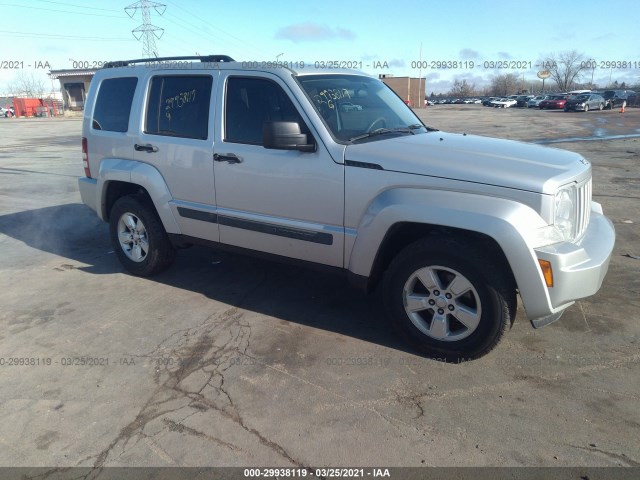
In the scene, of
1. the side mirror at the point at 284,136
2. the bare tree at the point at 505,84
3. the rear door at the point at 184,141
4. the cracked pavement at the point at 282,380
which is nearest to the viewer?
the cracked pavement at the point at 282,380

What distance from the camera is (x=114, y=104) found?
5156 mm

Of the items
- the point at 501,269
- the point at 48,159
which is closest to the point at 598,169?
the point at 501,269

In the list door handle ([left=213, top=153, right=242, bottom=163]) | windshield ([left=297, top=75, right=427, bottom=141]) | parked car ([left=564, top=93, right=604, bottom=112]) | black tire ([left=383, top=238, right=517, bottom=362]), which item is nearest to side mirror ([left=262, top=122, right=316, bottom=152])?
Result: windshield ([left=297, top=75, right=427, bottom=141])

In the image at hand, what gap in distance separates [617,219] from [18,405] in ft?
23.8

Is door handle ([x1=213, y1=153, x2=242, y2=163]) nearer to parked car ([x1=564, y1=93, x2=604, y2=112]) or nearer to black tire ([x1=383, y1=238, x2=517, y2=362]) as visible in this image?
black tire ([x1=383, y1=238, x2=517, y2=362])

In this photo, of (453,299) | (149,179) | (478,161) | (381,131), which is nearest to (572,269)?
(453,299)

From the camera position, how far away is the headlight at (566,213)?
3.18 m

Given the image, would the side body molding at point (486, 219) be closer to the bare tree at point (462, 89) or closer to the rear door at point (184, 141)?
the rear door at point (184, 141)

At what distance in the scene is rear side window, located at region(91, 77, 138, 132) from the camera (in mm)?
5008

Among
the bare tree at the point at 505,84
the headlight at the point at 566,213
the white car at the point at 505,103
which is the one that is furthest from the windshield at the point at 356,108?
the bare tree at the point at 505,84

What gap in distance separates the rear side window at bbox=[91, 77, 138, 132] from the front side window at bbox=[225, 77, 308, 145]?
4.44 feet

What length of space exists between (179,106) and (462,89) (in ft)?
441

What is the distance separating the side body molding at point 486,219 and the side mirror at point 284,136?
0.74 meters

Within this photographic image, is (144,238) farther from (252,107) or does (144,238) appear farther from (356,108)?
(356,108)
